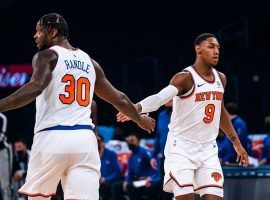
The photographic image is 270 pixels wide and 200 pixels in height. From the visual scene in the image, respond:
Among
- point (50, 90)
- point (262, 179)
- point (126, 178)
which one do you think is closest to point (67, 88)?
point (50, 90)

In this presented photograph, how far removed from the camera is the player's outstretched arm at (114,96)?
5.80 meters

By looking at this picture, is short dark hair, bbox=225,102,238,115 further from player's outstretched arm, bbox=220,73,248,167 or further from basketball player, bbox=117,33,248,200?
basketball player, bbox=117,33,248,200

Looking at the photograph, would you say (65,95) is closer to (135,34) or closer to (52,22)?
(52,22)

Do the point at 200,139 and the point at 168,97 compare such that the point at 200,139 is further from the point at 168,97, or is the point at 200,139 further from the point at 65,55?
the point at 65,55

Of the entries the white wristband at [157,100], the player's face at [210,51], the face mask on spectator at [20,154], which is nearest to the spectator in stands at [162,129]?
the player's face at [210,51]

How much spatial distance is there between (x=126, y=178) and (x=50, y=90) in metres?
7.69

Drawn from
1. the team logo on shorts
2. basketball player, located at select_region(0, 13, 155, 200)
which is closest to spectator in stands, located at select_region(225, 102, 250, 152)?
the team logo on shorts

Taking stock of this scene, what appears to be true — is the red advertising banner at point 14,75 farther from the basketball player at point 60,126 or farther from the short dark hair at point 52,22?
the basketball player at point 60,126

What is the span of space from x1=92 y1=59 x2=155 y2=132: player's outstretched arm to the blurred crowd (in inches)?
168

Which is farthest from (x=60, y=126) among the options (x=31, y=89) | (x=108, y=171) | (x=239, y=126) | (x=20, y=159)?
(x=20, y=159)

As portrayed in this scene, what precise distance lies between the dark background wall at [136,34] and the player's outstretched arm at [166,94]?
991cm

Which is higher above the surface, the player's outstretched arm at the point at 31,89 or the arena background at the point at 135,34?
the arena background at the point at 135,34

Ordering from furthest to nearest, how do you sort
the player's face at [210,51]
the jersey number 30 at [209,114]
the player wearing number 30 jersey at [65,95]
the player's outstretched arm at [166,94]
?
1. the player's face at [210,51]
2. the jersey number 30 at [209,114]
3. the player's outstretched arm at [166,94]
4. the player wearing number 30 jersey at [65,95]

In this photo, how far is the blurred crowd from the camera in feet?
36.2
